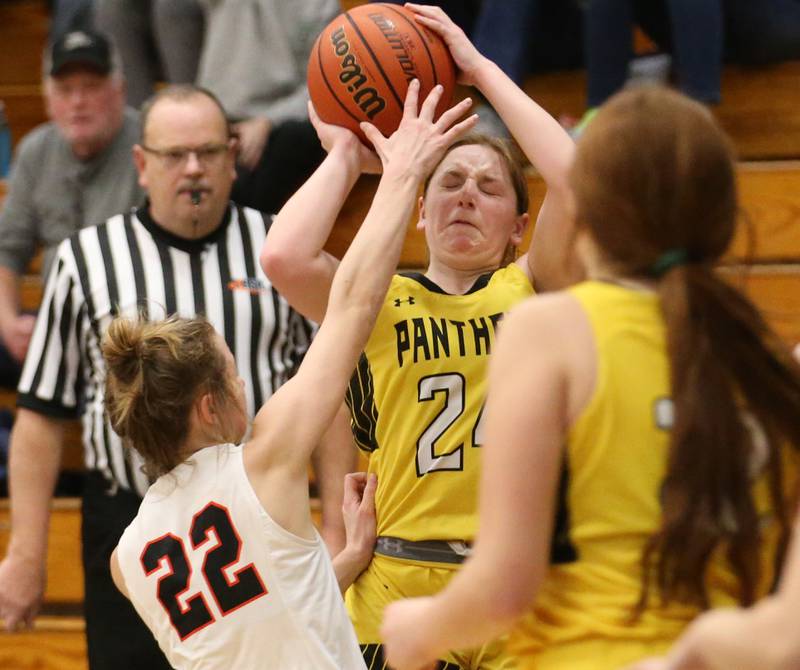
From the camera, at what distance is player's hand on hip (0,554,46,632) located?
3.63 m

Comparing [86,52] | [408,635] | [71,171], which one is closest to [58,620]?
[71,171]

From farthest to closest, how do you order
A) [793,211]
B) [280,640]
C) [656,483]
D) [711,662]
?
[793,211] < [280,640] < [656,483] < [711,662]

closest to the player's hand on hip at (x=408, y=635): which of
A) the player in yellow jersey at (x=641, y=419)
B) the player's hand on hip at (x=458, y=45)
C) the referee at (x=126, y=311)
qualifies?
the player in yellow jersey at (x=641, y=419)

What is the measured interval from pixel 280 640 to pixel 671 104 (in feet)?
3.65

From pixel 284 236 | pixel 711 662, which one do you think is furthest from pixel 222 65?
pixel 711 662

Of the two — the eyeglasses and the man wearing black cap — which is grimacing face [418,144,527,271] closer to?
the eyeglasses

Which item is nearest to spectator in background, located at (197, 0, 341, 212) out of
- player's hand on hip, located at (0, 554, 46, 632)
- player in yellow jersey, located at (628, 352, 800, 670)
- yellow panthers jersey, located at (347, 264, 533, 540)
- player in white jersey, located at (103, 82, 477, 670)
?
player's hand on hip, located at (0, 554, 46, 632)

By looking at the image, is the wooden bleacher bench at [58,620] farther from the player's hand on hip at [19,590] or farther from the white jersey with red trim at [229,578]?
the white jersey with red trim at [229,578]

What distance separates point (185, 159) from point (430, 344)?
132 centimetres

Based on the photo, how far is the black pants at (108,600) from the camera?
3.51m

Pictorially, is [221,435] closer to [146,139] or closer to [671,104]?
[671,104]

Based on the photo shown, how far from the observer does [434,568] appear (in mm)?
2584

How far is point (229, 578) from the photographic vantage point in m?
2.19

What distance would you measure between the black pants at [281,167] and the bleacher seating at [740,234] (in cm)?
27
